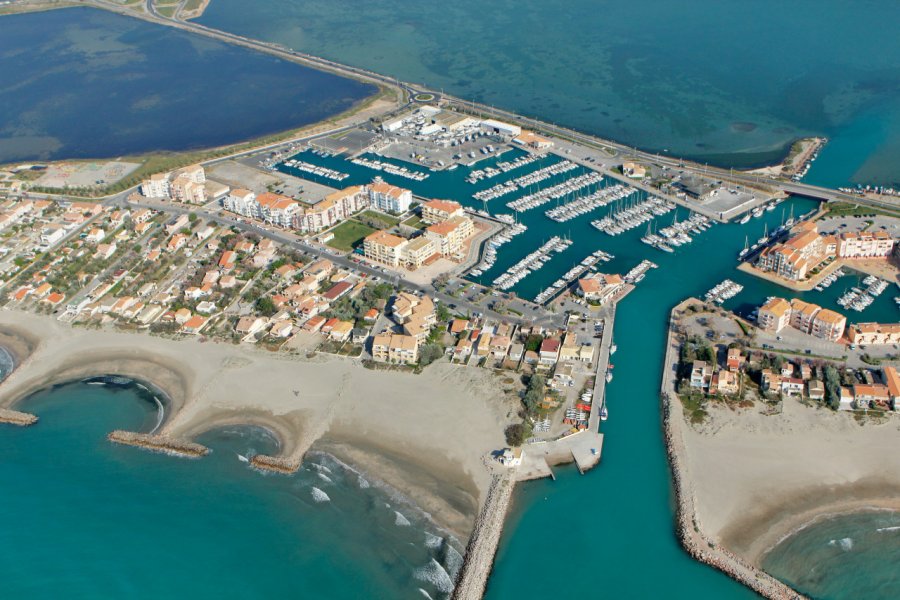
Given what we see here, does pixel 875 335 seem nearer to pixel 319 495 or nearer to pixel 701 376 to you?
pixel 701 376

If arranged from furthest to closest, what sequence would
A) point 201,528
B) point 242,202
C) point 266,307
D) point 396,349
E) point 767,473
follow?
point 242,202 < point 266,307 < point 396,349 < point 767,473 < point 201,528

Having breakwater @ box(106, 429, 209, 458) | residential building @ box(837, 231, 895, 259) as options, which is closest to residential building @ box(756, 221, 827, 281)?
residential building @ box(837, 231, 895, 259)

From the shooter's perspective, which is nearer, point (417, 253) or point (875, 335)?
point (875, 335)

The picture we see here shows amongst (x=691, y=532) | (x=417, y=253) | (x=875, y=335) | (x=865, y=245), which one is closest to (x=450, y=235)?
(x=417, y=253)

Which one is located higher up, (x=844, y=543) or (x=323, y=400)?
(x=844, y=543)

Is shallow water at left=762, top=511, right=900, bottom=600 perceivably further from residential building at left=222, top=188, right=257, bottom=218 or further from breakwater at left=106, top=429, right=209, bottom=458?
residential building at left=222, top=188, right=257, bottom=218

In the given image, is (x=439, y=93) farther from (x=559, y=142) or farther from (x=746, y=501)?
(x=746, y=501)
